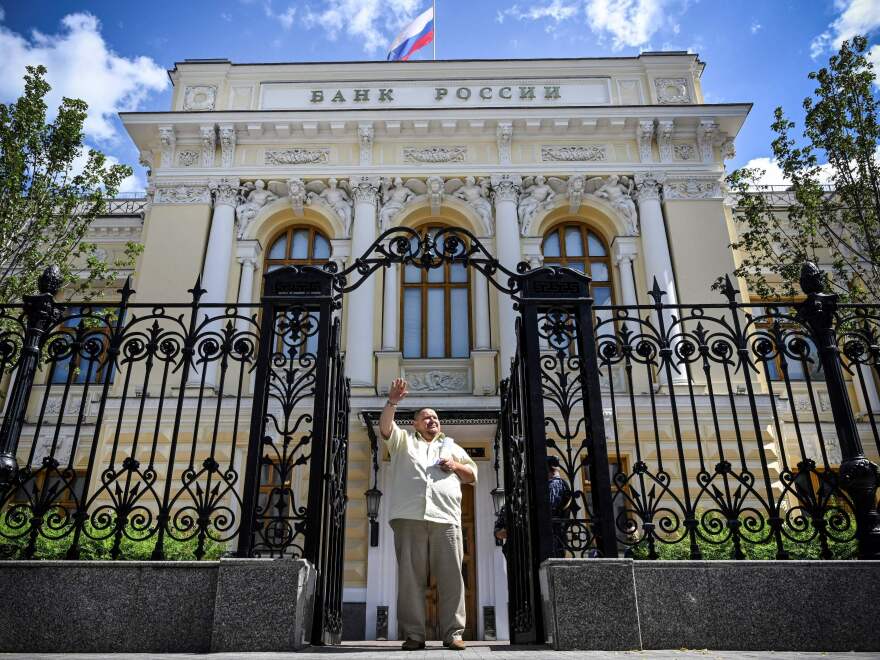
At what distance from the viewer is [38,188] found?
11055 millimetres

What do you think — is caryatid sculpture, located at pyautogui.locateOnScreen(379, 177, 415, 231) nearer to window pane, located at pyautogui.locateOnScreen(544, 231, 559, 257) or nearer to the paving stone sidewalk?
window pane, located at pyautogui.locateOnScreen(544, 231, 559, 257)

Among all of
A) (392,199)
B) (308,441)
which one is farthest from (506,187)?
(308,441)

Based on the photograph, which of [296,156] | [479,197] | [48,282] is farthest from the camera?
[296,156]

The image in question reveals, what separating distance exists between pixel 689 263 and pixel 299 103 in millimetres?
10045

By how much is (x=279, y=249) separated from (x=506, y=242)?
17.5ft

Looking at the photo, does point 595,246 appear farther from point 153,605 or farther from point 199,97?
point 153,605

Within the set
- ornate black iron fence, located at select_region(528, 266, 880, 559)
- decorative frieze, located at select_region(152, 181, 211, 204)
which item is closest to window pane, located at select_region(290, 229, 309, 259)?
decorative frieze, located at select_region(152, 181, 211, 204)

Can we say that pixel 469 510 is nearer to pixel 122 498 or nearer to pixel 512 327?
pixel 512 327

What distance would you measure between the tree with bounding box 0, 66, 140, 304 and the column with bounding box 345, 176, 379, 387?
4956mm

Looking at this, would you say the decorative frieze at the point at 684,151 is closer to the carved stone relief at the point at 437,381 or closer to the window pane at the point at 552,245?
the window pane at the point at 552,245

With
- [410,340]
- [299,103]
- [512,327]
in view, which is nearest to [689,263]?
[512,327]

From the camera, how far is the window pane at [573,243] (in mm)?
15469

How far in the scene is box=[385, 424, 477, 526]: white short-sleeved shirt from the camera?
17.3 ft

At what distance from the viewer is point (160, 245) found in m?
14.9
